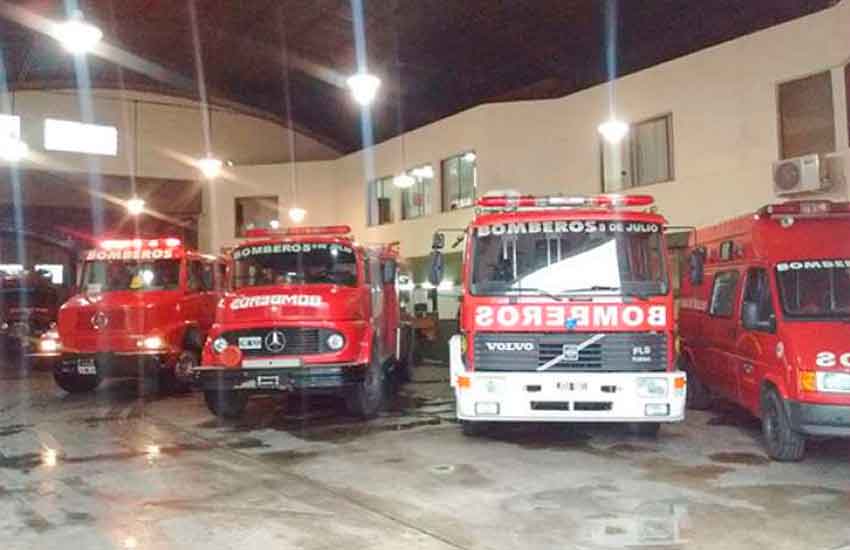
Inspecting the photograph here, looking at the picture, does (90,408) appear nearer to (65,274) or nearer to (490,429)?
(490,429)

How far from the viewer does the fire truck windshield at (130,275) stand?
1369 centimetres

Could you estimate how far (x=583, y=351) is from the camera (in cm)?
833

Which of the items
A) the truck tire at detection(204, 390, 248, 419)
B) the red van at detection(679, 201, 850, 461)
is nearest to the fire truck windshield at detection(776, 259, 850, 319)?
the red van at detection(679, 201, 850, 461)

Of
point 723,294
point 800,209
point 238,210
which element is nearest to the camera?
point 800,209

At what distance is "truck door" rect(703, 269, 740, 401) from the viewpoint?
31.0 ft

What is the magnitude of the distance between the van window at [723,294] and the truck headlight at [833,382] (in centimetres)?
201

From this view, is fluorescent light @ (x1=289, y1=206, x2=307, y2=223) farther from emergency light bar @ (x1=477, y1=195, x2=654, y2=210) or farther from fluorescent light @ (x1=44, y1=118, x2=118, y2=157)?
emergency light bar @ (x1=477, y1=195, x2=654, y2=210)

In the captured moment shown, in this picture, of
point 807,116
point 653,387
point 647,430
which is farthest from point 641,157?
point 653,387

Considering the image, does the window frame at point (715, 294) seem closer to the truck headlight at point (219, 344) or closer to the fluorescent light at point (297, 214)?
the truck headlight at point (219, 344)

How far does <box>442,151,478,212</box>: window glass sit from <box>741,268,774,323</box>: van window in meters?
9.23

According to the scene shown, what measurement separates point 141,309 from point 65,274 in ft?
45.5

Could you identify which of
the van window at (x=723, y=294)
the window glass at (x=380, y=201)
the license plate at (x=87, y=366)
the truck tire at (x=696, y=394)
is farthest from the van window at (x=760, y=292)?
the window glass at (x=380, y=201)

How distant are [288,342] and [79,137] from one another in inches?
578

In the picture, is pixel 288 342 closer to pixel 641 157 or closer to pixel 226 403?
pixel 226 403
